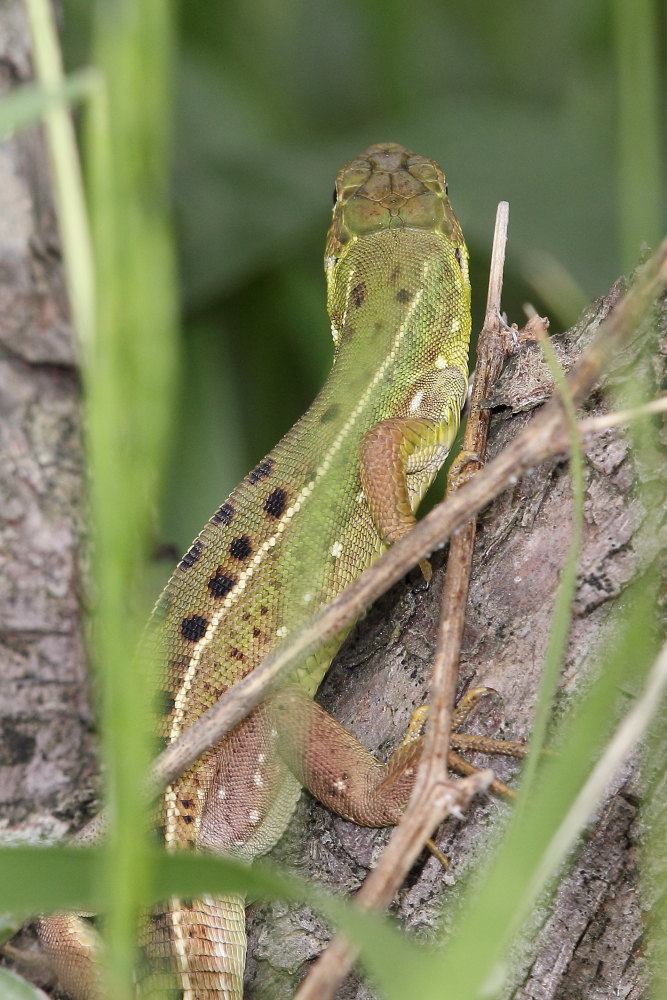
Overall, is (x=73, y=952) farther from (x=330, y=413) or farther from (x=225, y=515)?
(x=330, y=413)

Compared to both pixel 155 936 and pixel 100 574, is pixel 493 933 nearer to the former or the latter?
pixel 100 574

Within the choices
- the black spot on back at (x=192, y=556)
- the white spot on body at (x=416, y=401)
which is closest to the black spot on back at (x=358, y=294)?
the white spot on body at (x=416, y=401)

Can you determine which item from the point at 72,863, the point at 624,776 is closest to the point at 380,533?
the point at 624,776

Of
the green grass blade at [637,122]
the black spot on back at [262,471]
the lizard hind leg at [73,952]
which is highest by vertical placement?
the green grass blade at [637,122]

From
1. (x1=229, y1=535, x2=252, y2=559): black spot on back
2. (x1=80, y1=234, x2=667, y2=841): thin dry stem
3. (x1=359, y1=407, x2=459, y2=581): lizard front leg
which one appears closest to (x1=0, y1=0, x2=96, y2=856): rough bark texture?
(x1=229, y1=535, x2=252, y2=559): black spot on back

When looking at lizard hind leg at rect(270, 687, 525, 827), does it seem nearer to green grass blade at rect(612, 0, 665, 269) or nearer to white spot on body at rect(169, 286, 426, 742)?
white spot on body at rect(169, 286, 426, 742)

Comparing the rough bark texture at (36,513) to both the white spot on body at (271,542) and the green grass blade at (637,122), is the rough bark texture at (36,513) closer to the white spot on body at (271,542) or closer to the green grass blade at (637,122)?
the white spot on body at (271,542)
